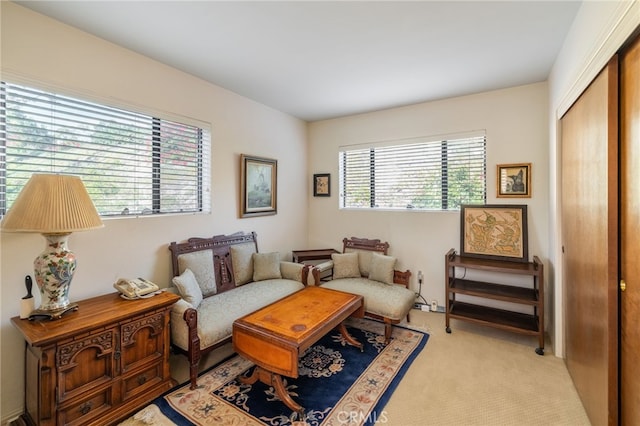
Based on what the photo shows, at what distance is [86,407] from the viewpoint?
1742 mm

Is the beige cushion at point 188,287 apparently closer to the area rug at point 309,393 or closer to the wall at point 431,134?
the area rug at point 309,393

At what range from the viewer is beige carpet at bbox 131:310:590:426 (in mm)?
1847

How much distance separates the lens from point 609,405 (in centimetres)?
151

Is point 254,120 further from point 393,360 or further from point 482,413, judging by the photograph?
point 482,413

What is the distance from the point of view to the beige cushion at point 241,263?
10.6 ft

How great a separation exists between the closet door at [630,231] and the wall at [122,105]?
3276 millimetres

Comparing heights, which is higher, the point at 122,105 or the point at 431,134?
the point at 431,134

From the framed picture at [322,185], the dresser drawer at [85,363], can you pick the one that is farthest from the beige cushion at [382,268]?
the dresser drawer at [85,363]

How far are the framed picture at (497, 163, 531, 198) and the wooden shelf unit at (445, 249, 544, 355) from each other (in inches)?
28.8

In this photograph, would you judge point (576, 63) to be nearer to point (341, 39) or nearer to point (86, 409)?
point (341, 39)

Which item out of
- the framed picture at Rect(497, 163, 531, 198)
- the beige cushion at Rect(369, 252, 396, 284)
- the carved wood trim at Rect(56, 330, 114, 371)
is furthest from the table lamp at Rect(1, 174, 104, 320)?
the framed picture at Rect(497, 163, 531, 198)

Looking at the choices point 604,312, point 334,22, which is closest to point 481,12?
Answer: point 334,22

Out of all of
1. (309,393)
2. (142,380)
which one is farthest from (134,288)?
(309,393)

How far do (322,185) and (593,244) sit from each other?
3327mm
